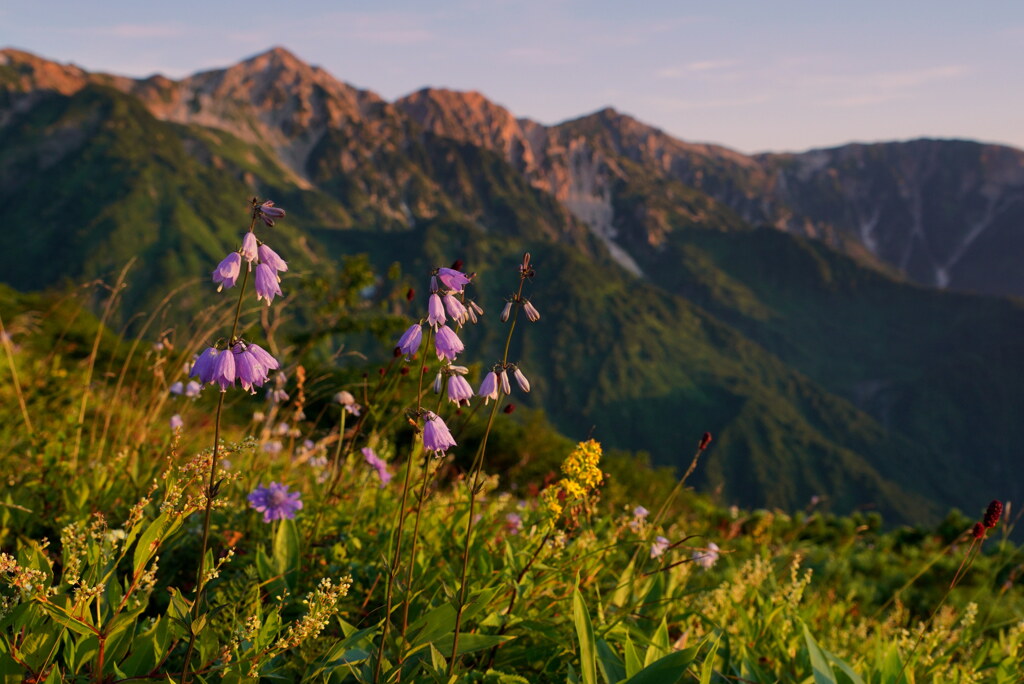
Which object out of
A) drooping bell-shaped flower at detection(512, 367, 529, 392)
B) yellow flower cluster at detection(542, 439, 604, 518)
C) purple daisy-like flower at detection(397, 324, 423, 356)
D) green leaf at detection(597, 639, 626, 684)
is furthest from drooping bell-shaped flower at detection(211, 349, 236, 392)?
green leaf at detection(597, 639, 626, 684)

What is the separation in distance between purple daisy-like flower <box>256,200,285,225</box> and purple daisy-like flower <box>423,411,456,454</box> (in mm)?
673

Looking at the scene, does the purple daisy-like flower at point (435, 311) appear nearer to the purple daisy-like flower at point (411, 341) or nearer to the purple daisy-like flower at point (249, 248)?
the purple daisy-like flower at point (411, 341)

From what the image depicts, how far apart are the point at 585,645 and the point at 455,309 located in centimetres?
123

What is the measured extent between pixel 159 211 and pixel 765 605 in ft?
698

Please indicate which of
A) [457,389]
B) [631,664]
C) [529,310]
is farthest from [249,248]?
[631,664]

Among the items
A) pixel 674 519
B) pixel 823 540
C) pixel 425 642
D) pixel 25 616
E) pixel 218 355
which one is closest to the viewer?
pixel 218 355

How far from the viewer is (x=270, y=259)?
5.62 ft

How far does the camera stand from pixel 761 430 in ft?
553

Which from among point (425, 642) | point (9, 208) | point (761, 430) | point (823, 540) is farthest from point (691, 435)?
point (9, 208)

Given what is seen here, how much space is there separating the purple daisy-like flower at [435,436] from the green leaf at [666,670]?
1109 millimetres

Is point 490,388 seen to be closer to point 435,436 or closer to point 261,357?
point 435,436

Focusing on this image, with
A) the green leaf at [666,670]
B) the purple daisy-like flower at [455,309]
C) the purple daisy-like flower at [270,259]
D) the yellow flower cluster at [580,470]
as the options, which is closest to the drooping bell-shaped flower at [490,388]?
the purple daisy-like flower at [455,309]

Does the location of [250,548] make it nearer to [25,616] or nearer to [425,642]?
[25,616]

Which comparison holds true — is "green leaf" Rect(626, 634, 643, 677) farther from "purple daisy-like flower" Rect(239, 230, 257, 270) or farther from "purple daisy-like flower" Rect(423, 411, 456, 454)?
"purple daisy-like flower" Rect(239, 230, 257, 270)
